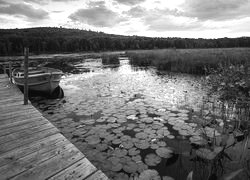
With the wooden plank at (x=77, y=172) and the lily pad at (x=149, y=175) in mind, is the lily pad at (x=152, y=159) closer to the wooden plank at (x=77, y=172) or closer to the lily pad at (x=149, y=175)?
the lily pad at (x=149, y=175)

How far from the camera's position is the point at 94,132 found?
3980 mm

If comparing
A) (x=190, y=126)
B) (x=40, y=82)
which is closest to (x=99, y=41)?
(x=40, y=82)

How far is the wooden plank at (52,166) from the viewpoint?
1.80 meters

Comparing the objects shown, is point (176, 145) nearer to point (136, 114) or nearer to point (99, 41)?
point (136, 114)

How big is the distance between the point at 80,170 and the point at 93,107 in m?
4.05

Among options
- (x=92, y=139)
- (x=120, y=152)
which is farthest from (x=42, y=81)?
(x=120, y=152)

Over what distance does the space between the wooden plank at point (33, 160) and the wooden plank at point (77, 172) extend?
1.22ft

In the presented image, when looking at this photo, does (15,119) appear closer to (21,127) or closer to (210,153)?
(21,127)

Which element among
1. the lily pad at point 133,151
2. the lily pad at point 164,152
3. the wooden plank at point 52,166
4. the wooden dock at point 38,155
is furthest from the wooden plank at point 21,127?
the lily pad at point 164,152

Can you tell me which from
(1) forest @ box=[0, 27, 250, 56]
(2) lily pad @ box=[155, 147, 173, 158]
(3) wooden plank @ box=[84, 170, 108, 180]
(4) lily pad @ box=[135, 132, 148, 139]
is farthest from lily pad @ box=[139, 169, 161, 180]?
(1) forest @ box=[0, 27, 250, 56]

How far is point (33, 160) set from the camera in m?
2.10

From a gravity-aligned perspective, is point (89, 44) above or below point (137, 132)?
above

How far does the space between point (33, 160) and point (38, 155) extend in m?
0.12

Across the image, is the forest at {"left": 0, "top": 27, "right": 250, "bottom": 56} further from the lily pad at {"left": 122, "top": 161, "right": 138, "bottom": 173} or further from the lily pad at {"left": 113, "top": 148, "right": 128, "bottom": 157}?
the lily pad at {"left": 122, "top": 161, "right": 138, "bottom": 173}
